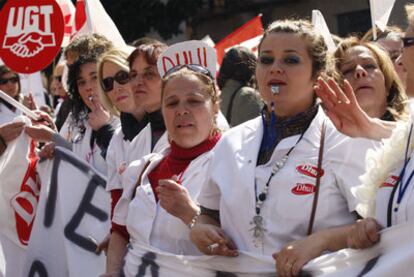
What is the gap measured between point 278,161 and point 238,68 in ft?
10.0

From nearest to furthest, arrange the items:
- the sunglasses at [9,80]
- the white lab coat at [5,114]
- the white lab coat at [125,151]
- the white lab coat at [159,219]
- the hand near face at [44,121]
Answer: the white lab coat at [159,219], the white lab coat at [125,151], the hand near face at [44,121], the white lab coat at [5,114], the sunglasses at [9,80]

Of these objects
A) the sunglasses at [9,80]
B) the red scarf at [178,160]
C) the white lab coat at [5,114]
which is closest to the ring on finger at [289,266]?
the red scarf at [178,160]

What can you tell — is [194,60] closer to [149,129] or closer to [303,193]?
[149,129]

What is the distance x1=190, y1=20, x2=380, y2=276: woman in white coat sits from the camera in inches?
128

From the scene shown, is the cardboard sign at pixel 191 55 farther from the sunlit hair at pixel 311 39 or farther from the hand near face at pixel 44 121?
the hand near face at pixel 44 121

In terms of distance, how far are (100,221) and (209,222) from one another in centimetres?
186

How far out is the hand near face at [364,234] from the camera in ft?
9.71

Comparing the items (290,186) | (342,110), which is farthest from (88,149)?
(342,110)

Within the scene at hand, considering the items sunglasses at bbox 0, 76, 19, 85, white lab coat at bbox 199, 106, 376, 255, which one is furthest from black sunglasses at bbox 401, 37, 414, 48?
sunglasses at bbox 0, 76, 19, 85

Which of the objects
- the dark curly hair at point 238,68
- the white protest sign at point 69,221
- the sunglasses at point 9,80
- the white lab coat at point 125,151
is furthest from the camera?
Result: the sunglasses at point 9,80

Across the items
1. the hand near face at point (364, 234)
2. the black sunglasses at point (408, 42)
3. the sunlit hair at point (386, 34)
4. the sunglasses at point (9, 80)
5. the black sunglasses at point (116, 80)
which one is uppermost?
the sunglasses at point (9, 80)

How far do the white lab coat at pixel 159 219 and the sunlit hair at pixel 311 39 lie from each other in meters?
0.67

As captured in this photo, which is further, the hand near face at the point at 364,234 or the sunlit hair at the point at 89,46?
the sunlit hair at the point at 89,46

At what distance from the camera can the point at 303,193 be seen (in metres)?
3.25
